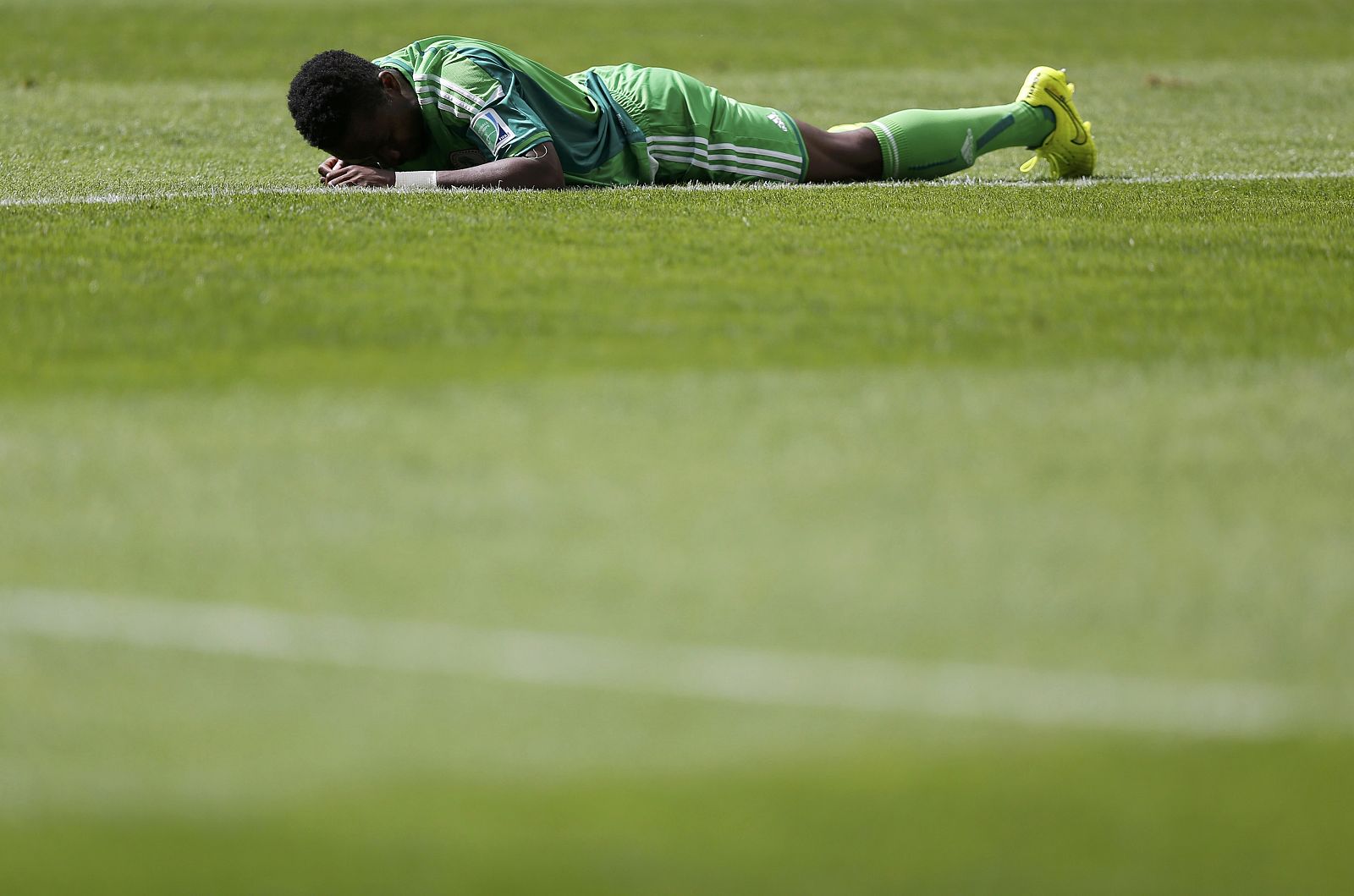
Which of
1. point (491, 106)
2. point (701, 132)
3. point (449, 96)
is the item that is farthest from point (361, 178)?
point (701, 132)

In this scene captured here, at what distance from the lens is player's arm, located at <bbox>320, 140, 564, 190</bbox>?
5680 mm

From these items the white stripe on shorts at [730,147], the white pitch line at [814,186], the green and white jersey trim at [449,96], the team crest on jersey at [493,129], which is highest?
the green and white jersey trim at [449,96]

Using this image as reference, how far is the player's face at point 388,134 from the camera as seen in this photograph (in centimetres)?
577

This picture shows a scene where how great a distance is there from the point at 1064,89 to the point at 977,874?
5.36m

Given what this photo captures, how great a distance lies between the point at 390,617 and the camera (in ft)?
7.86

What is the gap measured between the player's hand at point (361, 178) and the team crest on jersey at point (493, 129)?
1.16 ft

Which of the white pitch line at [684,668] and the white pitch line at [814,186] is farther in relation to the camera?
the white pitch line at [814,186]

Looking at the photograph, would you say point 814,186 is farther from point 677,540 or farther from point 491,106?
point 677,540

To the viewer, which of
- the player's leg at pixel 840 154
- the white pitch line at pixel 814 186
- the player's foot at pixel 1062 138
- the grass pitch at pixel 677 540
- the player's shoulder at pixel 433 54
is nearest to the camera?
the grass pitch at pixel 677 540

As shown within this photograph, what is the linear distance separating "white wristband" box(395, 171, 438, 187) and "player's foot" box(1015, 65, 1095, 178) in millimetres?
2384

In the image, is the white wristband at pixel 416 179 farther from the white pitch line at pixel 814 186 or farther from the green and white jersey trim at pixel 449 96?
the green and white jersey trim at pixel 449 96

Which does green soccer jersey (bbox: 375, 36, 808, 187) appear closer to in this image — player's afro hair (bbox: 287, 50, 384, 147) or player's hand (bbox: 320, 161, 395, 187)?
player's afro hair (bbox: 287, 50, 384, 147)

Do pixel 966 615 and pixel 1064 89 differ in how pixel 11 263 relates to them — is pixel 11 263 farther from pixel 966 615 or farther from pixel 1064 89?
pixel 1064 89

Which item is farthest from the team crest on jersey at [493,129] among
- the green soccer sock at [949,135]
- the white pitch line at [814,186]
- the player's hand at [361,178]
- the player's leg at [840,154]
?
the green soccer sock at [949,135]
